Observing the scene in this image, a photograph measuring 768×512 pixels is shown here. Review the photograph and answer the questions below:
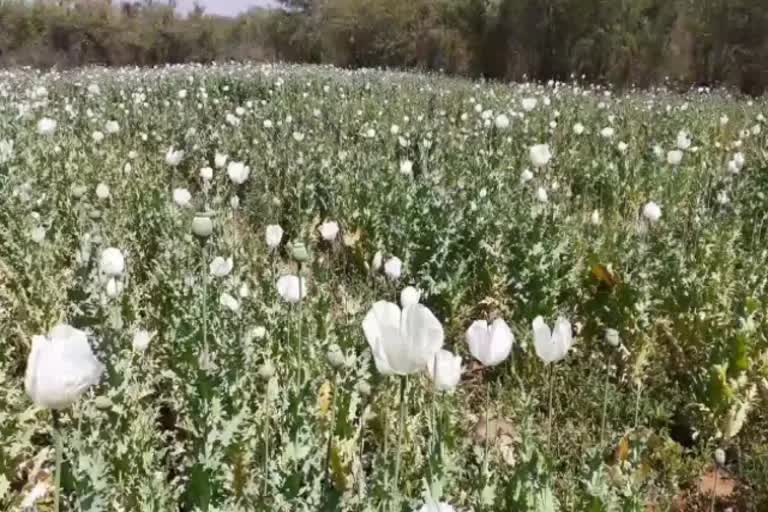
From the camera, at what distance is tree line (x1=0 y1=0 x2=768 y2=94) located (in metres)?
20.7

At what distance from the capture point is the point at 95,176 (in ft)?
17.8

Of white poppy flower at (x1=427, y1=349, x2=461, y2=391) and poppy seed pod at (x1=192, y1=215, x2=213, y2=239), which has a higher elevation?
poppy seed pod at (x1=192, y1=215, x2=213, y2=239)

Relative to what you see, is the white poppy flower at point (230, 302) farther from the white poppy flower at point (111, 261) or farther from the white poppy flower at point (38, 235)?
the white poppy flower at point (38, 235)

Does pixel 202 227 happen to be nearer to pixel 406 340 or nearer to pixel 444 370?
pixel 444 370

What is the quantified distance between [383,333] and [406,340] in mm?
51

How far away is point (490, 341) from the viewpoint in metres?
1.98

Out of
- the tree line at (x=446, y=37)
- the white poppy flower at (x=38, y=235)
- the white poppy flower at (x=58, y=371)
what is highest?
the tree line at (x=446, y=37)

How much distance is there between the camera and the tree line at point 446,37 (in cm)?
2072

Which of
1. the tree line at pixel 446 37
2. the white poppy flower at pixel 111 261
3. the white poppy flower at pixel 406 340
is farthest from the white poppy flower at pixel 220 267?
the tree line at pixel 446 37

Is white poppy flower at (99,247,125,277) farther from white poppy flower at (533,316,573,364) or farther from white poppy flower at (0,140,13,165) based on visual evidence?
white poppy flower at (0,140,13,165)

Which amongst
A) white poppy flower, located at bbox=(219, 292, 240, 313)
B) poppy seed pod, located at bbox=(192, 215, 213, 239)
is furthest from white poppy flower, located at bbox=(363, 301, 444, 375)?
white poppy flower, located at bbox=(219, 292, 240, 313)

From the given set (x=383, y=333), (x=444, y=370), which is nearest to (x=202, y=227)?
(x=444, y=370)

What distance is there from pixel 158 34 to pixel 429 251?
38680 millimetres

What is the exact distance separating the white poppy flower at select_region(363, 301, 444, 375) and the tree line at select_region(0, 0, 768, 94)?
15.8 m
